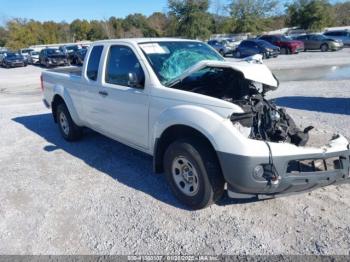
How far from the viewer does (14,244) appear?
3.41 meters

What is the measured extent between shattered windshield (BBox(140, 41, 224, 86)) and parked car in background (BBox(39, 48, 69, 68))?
25.1 metres

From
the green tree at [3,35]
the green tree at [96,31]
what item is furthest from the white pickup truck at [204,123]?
the green tree at [3,35]

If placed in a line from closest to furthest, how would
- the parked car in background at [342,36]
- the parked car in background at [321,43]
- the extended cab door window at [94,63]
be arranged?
the extended cab door window at [94,63] → the parked car in background at [321,43] → the parked car in background at [342,36]

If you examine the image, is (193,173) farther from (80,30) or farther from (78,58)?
(80,30)

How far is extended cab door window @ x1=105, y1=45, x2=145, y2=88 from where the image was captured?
4.24 metres

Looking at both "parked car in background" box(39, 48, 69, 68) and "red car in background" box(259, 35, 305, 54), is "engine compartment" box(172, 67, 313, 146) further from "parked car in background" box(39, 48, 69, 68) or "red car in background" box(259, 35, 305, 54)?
"red car in background" box(259, 35, 305, 54)

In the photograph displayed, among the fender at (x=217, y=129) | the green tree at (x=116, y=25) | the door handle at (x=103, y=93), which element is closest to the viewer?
the fender at (x=217, y=129)

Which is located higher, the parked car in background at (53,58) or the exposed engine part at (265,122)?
the exposed engine part at (265,122)

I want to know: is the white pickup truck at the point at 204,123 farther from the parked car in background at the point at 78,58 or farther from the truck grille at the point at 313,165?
the parked car in background at the point at 78,58

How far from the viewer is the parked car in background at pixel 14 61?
108 feet

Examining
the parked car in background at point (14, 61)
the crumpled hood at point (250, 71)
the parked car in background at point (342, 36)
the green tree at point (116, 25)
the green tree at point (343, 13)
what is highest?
the green tree at point (343, 13)

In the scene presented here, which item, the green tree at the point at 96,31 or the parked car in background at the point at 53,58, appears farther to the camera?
the green tree at the point at 96,31

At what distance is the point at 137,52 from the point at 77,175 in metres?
2.06

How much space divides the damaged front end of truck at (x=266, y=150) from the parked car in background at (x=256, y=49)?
966 inches
